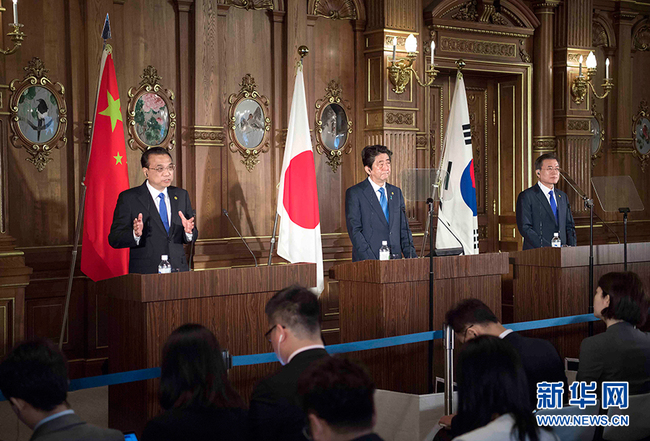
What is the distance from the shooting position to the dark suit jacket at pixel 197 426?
2.04m

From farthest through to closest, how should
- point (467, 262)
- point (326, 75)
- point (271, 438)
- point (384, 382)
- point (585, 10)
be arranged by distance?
point (585, 10), point (326, 75), point (467, 262), point (384, 382), point (271, 438)

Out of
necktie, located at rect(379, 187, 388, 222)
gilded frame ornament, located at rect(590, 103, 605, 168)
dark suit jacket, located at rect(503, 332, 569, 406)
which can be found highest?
gilded frame ornament, located at rect(590, 103, 605, 168)

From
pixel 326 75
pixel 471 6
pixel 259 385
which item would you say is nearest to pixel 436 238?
pixel 326 75

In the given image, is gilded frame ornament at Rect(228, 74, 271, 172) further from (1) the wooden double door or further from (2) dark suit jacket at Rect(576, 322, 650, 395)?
(2) dark suit jacket at Rect(576, 322, 650, 395)

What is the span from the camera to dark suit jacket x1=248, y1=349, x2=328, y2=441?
2.18m

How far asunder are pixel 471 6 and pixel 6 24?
15.4ft

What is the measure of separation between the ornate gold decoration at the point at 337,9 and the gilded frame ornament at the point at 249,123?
1067 millimetres

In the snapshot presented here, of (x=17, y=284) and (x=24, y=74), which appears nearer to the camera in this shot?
(x=17, y=284)

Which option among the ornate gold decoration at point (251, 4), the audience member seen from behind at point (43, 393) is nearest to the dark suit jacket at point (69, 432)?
the audience member seen from behind at point (43, 393)

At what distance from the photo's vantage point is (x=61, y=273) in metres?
5.46

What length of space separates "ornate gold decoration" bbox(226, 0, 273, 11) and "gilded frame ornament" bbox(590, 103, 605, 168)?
4299 millimetres

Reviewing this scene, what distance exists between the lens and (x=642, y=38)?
900 cm

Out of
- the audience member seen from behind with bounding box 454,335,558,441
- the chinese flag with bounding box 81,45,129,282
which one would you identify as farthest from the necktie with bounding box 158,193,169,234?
the audience member seen from behind with bounding box 454,335,558,441

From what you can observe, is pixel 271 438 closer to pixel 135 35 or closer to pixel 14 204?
pixel 14 204
